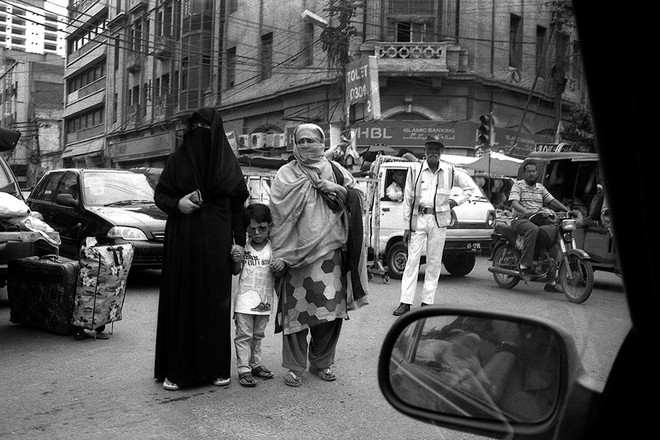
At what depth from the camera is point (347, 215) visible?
485 cm

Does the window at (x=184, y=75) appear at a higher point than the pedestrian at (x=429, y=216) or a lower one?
higher

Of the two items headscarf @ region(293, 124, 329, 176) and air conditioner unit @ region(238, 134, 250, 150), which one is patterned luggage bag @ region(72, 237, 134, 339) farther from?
air conditioner unit @ region(238, 134, 250, 150)

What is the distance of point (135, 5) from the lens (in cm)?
3653

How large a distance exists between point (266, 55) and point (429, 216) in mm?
20487

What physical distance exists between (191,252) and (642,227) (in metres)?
3.90

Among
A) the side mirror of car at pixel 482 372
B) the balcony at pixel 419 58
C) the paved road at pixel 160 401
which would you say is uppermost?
the balcony at pixel 419 58

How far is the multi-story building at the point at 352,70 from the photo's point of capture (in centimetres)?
2002

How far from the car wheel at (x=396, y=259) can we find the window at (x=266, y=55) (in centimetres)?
1652

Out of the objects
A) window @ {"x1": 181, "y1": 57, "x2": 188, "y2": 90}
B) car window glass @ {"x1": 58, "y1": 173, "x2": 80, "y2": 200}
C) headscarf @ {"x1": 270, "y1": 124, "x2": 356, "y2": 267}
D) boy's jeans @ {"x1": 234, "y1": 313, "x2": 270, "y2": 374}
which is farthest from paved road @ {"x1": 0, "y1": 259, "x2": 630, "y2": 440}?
window @ {"x1": 181, "y1": 57, "x2": 188, "y2": 90}

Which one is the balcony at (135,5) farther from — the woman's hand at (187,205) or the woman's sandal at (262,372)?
the woman's sandal at (262,372)

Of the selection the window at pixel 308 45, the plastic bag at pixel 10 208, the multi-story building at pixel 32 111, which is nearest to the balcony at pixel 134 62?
the window at pixel 308 45

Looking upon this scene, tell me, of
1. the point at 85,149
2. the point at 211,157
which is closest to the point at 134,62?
the point at 85,149

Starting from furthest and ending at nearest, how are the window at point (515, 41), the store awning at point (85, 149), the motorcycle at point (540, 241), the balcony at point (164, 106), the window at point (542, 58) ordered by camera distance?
1. the store awning at point (85, 149)
2. the balcony at point (164, 106)
3. the window at point (515, 41)
4. the motorcycle at point (540, 241)
5. the window at point (542, 58)

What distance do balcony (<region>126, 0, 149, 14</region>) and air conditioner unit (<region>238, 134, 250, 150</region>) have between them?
12.5 meters
